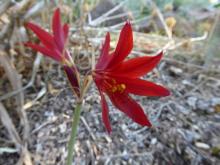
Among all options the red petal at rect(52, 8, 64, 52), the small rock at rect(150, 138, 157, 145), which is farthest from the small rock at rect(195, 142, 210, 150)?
the red petal at rect(52, 8, 64, 52)

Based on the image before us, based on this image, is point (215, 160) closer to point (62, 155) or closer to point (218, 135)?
point (218, 135)

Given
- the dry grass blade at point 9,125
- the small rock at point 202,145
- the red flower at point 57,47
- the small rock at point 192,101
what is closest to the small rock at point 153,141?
the small rock at point 202,145

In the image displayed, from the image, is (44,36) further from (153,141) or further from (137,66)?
(153,141)

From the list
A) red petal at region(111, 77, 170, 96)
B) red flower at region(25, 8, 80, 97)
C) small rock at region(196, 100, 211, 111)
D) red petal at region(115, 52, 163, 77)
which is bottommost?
small rock at region(196, 100, 211, 111)

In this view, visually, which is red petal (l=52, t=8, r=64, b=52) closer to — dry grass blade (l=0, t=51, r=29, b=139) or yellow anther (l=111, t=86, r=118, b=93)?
yellow anther (l=111, t=86, r=118, b=93)

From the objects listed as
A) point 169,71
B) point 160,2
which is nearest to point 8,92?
point 169,71

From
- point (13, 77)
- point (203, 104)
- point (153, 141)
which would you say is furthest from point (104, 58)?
point (203, 104)
